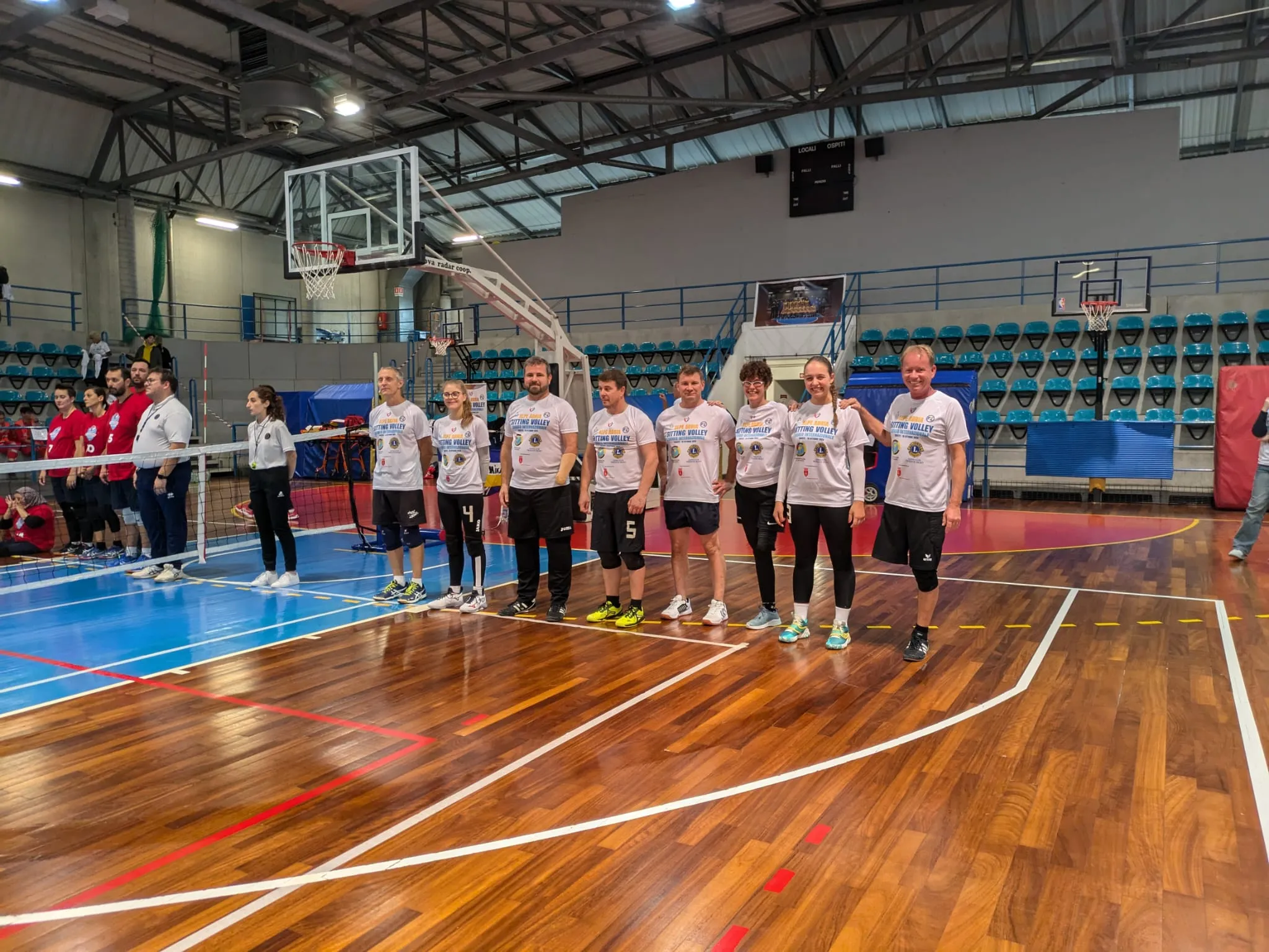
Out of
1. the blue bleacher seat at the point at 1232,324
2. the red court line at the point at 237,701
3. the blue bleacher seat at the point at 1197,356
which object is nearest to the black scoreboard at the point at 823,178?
the blue bleacher seat at the point at 1197,356

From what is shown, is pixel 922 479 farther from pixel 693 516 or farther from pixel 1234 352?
pixel 1234 352

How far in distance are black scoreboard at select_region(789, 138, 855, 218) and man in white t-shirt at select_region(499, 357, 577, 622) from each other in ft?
52.7

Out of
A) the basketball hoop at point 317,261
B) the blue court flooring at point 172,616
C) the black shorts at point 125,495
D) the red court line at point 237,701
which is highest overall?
the basketball hoop at point 317,261

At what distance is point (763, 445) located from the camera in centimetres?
596

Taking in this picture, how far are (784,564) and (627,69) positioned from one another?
1398cm

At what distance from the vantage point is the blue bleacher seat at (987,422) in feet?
52.2

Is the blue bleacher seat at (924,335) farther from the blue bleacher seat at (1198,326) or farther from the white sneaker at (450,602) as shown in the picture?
the white sneaker at (450,602)

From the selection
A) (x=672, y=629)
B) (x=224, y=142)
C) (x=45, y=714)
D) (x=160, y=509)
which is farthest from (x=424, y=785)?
(x=224, y=142)

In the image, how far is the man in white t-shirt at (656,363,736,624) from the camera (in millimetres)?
6094

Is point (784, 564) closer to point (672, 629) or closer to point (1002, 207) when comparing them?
point (672, 629)

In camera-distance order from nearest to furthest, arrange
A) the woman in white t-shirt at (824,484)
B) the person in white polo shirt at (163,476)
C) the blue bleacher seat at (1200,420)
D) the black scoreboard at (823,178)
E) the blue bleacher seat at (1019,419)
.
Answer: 1. the woman in white t-shirt at (824,484)
2. the person in white polo shirt at (163,476)
3. the blue bleacher seat at (1200,420)
4. the blue bleacher seat at (1019,419)
5. the black scoreboard at (823,178)

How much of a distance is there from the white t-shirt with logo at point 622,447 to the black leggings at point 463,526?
1.05 metres

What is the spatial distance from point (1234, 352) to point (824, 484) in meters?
13.8

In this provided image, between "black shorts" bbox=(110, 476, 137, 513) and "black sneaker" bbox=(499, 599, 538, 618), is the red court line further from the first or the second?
"black shorts" bbox=(110, 476, 137, 513)
